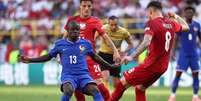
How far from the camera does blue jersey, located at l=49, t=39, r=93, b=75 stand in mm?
14219

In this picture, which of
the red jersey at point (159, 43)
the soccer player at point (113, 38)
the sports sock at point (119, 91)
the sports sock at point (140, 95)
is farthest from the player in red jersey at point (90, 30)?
the soccer player at point (113, 38)

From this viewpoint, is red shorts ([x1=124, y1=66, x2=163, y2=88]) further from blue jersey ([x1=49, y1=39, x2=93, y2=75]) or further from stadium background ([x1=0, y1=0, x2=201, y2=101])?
stadium background ([x1=0, y1=0, x2=201, y2=101])

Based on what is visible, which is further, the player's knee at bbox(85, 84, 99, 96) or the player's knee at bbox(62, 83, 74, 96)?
the player's knee at bbox(85, 84, 99, 96)

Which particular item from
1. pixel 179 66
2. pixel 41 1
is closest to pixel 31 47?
pixel 41 1

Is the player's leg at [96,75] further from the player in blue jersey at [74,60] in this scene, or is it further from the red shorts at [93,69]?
the player in blue jersey at [74,60]

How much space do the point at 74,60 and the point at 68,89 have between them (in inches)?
24.9

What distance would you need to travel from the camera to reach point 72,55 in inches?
560

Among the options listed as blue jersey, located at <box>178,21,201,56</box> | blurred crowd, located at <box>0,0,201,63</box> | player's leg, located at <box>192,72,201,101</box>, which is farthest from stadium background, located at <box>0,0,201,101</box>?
player's leg, located at <box>192,72,201,101</box>

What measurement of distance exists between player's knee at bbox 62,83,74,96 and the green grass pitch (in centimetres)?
692

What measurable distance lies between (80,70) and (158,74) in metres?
1.65

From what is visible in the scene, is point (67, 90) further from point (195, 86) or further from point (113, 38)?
point (195, 86)

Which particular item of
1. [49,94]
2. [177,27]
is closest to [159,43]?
[177,27]

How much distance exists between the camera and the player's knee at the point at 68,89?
13906 mm

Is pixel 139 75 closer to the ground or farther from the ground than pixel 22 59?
closer to the ground
